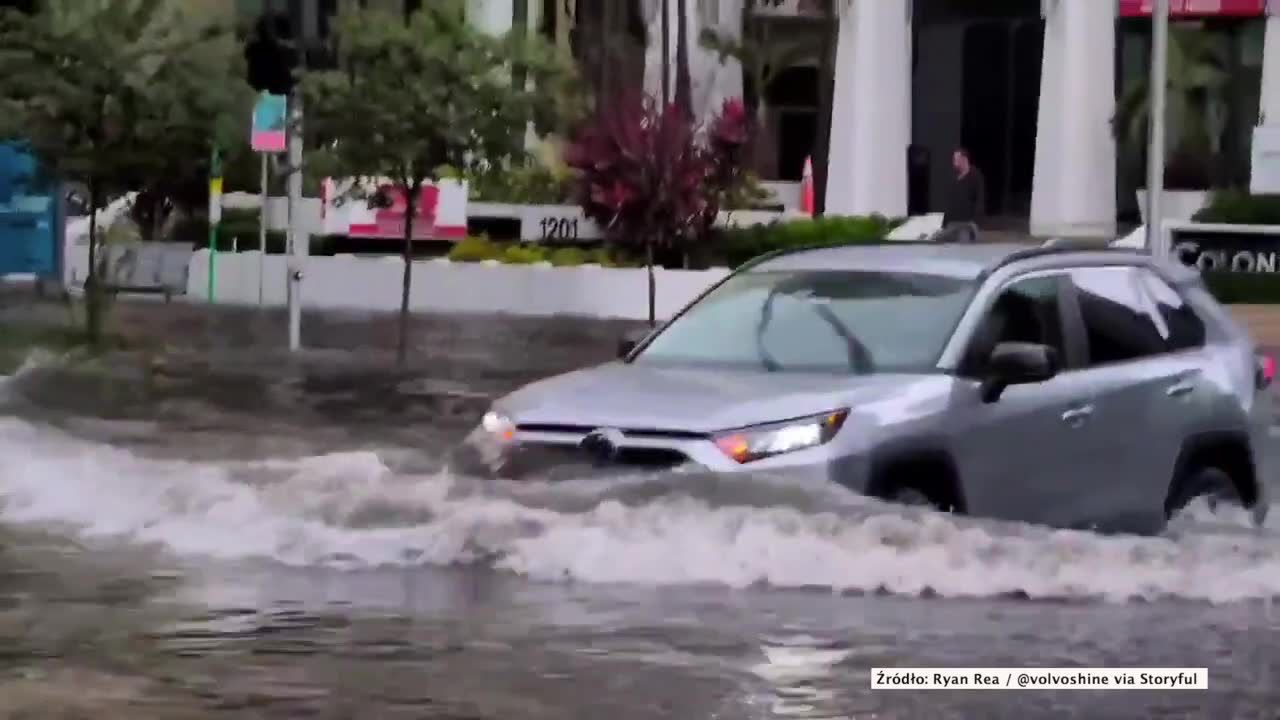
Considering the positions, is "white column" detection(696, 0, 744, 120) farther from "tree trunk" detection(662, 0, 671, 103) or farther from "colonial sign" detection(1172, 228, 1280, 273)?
"colonial sign" detection(1172, 228, 1280, 273)

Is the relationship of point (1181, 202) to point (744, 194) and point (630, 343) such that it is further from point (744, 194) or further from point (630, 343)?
point (630, 343)

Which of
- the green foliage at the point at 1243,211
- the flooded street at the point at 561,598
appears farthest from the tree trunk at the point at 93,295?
the green foliage at the point at 1243,211

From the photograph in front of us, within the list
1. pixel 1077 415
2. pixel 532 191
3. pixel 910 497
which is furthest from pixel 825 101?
pixel 910 497

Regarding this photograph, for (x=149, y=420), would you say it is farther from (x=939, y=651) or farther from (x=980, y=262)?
(x=939, y=651)

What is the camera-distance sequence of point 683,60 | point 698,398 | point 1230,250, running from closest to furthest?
point 698,398, point 1230,250, point 683,60

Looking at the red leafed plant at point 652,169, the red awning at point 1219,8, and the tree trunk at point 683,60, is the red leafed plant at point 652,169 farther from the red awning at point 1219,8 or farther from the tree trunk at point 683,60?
the red awning at point 1219,8

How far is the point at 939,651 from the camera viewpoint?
9.52 m

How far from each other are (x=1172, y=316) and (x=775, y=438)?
2.93 meters

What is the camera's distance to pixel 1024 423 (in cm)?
1155

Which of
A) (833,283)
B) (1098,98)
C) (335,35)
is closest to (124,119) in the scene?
(335,35)

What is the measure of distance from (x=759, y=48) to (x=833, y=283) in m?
38.3

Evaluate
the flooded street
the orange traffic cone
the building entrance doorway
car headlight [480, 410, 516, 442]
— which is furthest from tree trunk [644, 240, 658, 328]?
car headlight [480, 410, 516, 442]

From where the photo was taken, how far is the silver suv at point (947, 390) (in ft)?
35.9

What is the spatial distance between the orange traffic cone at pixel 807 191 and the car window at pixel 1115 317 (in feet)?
110
